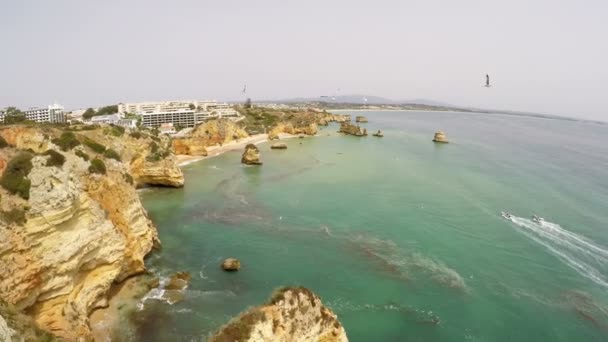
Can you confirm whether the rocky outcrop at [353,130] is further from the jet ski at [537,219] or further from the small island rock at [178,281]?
the small island rock at [178,281]

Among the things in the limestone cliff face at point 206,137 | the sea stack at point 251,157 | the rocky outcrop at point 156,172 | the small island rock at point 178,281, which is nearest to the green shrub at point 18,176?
the small island rock at point 178,281

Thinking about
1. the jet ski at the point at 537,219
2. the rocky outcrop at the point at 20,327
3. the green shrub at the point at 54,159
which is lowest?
the jet ski at the point at 537,219

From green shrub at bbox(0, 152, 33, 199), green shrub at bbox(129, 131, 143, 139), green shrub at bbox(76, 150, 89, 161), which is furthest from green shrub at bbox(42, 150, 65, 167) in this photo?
green shrub at bbox(129, 131, 143, 139)

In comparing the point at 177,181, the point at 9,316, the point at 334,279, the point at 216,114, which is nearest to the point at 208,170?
the point at 177,181

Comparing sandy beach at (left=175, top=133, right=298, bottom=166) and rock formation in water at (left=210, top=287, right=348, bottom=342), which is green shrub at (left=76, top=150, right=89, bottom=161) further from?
sandy beach at (left=175, top=133, right=298, bottom=166)

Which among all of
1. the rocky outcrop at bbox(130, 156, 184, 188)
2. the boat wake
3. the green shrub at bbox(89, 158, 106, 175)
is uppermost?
the green shrub at bbox(89, 158, 106, 175)

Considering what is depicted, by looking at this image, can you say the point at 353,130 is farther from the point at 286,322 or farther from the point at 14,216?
the point at 286,322
